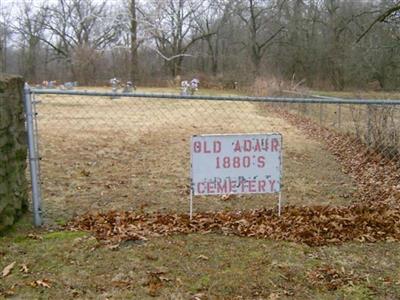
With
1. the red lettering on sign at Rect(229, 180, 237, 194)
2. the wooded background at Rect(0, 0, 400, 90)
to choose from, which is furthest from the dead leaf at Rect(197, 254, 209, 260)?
the wooded background at Rect(0, 0, 400, 90)

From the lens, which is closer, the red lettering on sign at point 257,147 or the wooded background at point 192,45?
the red lettering on sign at point 257,147

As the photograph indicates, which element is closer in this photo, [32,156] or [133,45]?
[32,156]

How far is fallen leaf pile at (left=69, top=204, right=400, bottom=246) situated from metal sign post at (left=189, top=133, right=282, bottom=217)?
300 millimetres

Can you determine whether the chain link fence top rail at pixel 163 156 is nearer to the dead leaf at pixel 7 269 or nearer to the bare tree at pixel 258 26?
the dead leaf at pixel 7 269

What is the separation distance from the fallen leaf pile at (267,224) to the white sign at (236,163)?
333mm

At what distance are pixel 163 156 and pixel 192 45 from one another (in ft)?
149

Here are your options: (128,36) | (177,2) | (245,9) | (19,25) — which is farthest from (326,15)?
(19,25)

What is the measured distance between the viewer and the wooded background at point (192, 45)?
39719 mm

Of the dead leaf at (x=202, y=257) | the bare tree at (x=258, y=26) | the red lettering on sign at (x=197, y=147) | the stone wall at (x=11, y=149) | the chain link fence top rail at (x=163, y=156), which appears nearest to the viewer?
the dead leaf at (x=202, y=257)

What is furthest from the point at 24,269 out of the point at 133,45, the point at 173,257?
the point at 133,45

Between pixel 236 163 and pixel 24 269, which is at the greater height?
pixel 236 163

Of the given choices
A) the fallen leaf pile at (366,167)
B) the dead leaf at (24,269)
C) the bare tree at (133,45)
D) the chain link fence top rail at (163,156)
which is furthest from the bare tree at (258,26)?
the dead leaf at (24,269)

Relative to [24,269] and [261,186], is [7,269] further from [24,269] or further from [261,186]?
[261,186]

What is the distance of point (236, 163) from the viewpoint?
4.31m
